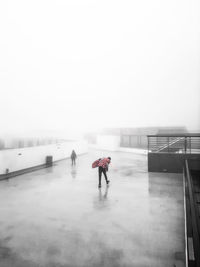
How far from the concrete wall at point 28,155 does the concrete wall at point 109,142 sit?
36.8ft

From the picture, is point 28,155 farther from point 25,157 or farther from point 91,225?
point 91,225

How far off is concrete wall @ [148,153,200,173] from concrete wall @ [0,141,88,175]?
30.6 ft

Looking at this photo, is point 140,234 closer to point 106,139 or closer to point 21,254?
point 21,254

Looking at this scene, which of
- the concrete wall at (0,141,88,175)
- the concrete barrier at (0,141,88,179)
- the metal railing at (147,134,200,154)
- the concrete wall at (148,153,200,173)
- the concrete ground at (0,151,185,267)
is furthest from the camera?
the metal railing at (147,134,200,154)

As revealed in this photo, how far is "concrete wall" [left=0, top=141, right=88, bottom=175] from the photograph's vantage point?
1233cm

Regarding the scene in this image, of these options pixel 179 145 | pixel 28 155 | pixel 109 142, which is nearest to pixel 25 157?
pixel 28 155

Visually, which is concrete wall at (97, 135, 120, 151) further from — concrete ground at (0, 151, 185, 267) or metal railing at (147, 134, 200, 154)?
concrete ground at (0, 151, 185, 267)

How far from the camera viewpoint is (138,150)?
84.9ft

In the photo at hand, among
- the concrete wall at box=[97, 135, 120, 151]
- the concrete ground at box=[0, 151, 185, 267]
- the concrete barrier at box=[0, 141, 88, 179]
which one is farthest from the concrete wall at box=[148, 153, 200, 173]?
the concrete wall at box=[97, 135, 120, 151]

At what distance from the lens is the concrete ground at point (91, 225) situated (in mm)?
3920

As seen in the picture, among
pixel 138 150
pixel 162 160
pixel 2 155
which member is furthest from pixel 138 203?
pixel 138 150

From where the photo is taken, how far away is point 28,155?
1455 centimetres

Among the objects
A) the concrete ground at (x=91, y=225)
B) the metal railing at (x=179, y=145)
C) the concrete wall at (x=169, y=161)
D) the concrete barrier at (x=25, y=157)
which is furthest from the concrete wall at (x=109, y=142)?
the concrete ground at (x=91, y=225)

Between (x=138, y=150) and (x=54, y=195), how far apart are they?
62.7 feet
